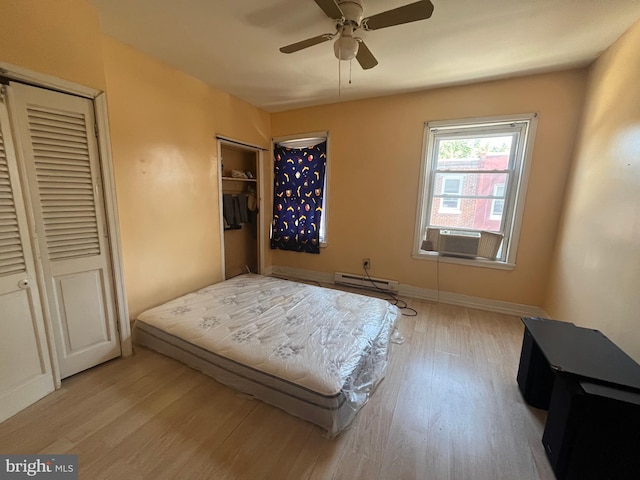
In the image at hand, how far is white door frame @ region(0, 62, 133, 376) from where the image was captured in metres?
1.49

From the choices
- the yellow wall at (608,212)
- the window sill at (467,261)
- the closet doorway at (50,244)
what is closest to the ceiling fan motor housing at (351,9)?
the closet doorway at (50,244)

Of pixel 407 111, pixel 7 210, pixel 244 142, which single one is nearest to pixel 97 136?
pixel 7 210

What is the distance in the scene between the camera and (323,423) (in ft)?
4.78

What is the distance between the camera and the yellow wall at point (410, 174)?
2.63m

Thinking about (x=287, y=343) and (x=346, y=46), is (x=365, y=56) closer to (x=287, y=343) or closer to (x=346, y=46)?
(x=346, y=46)

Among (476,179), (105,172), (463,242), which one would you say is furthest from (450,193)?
(105,172)

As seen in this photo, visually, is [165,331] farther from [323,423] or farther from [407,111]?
[407,111]

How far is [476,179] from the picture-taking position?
3.03m

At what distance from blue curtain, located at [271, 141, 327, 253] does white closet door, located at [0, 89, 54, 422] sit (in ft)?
9.21

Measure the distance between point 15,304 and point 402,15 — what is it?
2.79m

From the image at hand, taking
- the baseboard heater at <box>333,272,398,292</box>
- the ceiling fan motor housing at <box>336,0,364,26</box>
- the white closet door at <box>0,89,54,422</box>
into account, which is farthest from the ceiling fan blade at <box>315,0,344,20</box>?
the baseboard heater at <box>333,272,398,292</box>

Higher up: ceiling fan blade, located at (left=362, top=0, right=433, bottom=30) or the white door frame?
ceiling fan blade, located at (left=362, top=0, right=433, bottom=30)

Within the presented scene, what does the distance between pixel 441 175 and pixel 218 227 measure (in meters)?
2.88

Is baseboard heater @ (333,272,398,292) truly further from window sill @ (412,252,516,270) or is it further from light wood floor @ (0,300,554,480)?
light wood floor @ (0,300,554,480)
